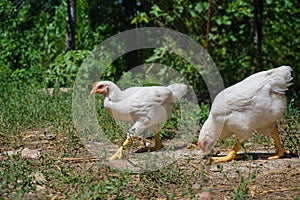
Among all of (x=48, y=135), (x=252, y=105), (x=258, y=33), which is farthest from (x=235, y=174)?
(x=258, y=33)

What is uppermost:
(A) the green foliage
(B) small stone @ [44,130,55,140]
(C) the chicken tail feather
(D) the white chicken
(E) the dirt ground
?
(C) the chicken tail feather

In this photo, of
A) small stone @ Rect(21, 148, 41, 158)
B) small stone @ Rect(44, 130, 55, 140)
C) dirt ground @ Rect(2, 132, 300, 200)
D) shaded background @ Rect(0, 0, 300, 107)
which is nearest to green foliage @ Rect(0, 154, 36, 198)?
dirt ground @ Rect(2, 132, 300, 200)

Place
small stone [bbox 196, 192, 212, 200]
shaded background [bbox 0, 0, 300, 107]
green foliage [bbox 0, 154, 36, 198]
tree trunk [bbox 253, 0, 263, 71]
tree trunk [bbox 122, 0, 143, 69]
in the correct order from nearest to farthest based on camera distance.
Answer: green foliage [bbox 0, 154, 36, 198] → small stone [bbox 196, 192, 212, 200] → tree trunk [bbox 253, 0, 263, 71] → shaded background [bbox 0, 0, 300, 107] → tree trunk [bbox 122, 0, 143, 69]

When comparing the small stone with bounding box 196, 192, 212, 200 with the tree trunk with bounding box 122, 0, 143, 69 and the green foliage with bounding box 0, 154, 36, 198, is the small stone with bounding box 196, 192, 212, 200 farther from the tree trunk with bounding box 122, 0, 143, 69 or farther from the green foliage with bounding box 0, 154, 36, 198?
the tree trunk with bounding box 122, 0, 143, 69

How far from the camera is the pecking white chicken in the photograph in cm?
390

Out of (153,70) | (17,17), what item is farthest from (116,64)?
(17,17)

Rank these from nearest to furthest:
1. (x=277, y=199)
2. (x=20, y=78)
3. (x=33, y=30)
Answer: (x=277, y=199) → (x=20, y=78) → (x=33, y=30)

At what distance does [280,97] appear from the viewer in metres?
3.62

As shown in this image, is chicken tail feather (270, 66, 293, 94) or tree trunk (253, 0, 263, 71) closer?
chicken tail feather (270, 66, 293, 94)

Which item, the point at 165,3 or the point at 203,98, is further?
the point at 165,3

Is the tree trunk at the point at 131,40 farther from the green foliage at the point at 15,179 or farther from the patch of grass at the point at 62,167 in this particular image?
the green foliage at the point at 15,179

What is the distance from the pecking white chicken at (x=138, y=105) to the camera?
3902 mm

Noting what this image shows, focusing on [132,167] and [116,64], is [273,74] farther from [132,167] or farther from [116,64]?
[116,64]

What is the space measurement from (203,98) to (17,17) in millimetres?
3311
